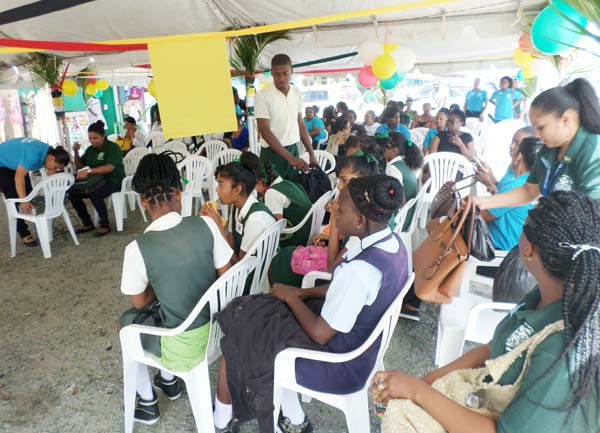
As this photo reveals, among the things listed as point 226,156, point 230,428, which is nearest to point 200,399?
point 230,428

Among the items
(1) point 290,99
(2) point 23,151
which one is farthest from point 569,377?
A: (2) point 23,151

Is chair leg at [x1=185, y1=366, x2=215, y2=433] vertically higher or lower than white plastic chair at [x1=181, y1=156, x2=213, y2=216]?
lower

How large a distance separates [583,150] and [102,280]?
359cm

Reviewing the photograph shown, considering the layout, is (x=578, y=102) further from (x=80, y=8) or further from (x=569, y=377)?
(x=80, y=8)

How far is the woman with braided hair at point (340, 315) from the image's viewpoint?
4.73 ft

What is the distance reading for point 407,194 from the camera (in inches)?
130

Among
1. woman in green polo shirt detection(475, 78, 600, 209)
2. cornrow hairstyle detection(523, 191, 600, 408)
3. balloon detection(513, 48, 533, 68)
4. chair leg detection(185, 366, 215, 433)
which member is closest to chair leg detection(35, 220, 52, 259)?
chair leg detection(185, 366, 215, 433)

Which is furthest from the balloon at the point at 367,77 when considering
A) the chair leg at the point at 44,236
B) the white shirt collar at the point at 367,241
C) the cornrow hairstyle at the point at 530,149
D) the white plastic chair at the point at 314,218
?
the white shirt collar at the point at 367,241

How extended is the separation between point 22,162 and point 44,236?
802 millimetres

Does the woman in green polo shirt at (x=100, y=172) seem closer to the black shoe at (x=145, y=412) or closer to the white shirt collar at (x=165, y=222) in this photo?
the black shoe at (x=145, y=412)

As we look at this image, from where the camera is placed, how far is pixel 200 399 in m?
1.75

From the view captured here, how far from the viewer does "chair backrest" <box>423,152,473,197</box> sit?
464 centimetres

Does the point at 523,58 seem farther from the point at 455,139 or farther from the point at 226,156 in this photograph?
the point at 226,156

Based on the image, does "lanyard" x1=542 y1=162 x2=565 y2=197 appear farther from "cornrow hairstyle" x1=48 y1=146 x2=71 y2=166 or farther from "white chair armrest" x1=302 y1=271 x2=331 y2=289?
"cornrow hairstyle" x1=48 y1=146 x2=71 y2=166
